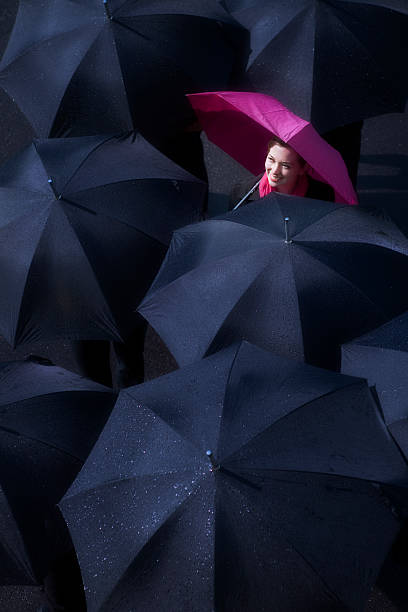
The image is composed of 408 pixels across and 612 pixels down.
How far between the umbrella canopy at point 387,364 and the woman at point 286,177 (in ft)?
3.62

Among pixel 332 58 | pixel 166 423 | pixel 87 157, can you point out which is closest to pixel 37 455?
pixel 166 423

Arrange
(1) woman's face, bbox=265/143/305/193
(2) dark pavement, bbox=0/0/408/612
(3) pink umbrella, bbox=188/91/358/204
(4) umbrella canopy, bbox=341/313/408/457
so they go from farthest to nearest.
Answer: (2) dark pavement, bbox=0/0/408/612 → (1) woman's face, bbox=265/143/305/193 → (3) pink umbrella, bbox=188/91/358/204 → (4) umbrella canopy, bbox=341/313/408/457

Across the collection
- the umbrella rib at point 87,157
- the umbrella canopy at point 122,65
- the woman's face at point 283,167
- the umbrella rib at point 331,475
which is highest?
the umbrella canopy at point 122,65

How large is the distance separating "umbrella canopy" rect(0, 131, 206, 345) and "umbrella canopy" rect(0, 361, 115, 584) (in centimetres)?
37

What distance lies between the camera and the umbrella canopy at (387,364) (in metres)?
2.88

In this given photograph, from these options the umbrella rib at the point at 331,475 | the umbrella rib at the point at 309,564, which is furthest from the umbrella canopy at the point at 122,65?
the umbrella rib at the point at 309,564

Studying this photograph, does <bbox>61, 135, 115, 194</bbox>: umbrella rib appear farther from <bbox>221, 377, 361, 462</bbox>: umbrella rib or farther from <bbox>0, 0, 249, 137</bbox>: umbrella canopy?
<bbox>221, 377, 361, 462</bbox>: umbrella rib

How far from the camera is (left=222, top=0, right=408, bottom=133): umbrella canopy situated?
13.5ft

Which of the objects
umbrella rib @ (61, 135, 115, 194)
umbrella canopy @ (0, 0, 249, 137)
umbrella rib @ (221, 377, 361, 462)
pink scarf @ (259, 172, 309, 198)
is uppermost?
umbrella canopy @ (0, 0, 249, 137)

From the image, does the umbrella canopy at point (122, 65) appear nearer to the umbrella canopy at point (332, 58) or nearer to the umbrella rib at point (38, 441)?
the umbrella canopy at point (332, 58)

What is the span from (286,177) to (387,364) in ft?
4.12

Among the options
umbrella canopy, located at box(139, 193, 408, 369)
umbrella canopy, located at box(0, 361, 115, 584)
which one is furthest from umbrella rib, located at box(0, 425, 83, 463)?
umbrella canopy, located at box(139, 193, 408, 369)

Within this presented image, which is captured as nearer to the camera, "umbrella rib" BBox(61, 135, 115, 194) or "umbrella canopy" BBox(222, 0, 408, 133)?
"umbrella rib" BBox(61, 135, 115, 194)

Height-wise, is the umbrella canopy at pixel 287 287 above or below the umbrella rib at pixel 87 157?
below
